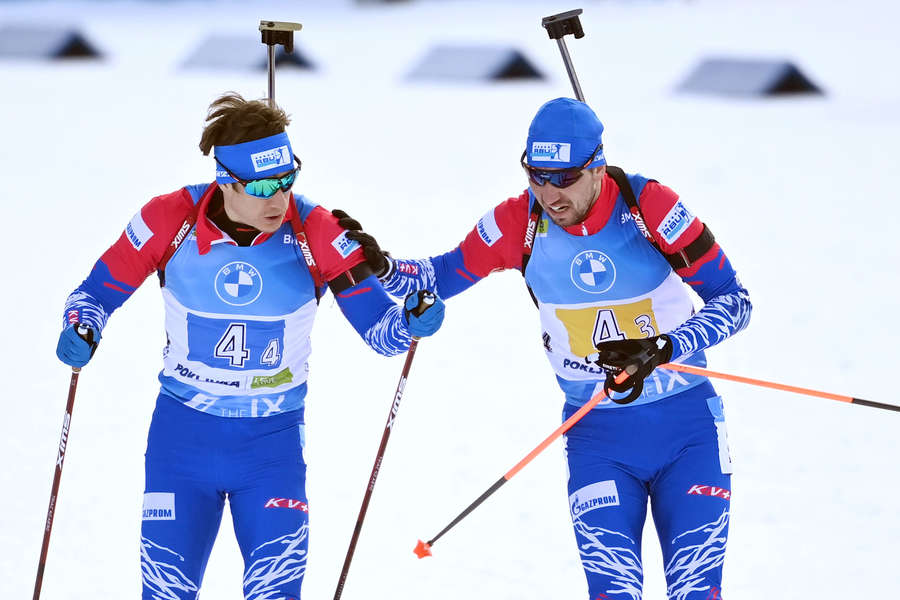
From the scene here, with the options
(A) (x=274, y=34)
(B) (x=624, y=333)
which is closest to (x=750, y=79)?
(A) (x=274, y=34)

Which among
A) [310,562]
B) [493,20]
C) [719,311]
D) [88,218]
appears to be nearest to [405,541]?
[310,562]

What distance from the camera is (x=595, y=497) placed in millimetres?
3738

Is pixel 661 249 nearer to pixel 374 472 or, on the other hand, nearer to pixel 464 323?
pixel 374 472

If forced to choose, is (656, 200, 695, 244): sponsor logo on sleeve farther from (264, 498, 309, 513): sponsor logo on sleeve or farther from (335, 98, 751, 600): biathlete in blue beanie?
(264, 498, 309, 513): sponsor logo on sleeve

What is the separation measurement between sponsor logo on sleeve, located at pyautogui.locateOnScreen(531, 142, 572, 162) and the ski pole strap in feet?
0.83

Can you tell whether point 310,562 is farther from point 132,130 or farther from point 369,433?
point 132,130

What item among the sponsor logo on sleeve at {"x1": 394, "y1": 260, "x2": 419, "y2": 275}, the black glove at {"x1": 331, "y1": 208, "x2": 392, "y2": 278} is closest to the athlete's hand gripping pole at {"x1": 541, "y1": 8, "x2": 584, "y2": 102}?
the sponsor logo on sleeve at {"x1": 394, "y1": 260, "x2": 419, "y2": 275}

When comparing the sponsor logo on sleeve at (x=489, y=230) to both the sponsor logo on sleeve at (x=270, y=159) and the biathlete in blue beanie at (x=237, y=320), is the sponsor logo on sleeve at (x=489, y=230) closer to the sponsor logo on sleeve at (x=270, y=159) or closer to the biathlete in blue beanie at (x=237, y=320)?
the biathlete in blue beanie at (x=237, y=320)

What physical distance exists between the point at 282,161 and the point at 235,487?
95 centimetres

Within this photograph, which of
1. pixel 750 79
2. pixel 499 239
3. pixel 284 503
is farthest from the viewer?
pixel 750 79

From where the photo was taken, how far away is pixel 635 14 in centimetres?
2361

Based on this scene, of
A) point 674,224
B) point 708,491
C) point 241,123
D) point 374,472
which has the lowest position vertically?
point 708,491

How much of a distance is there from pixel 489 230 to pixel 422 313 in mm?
409

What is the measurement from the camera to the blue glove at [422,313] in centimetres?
381
